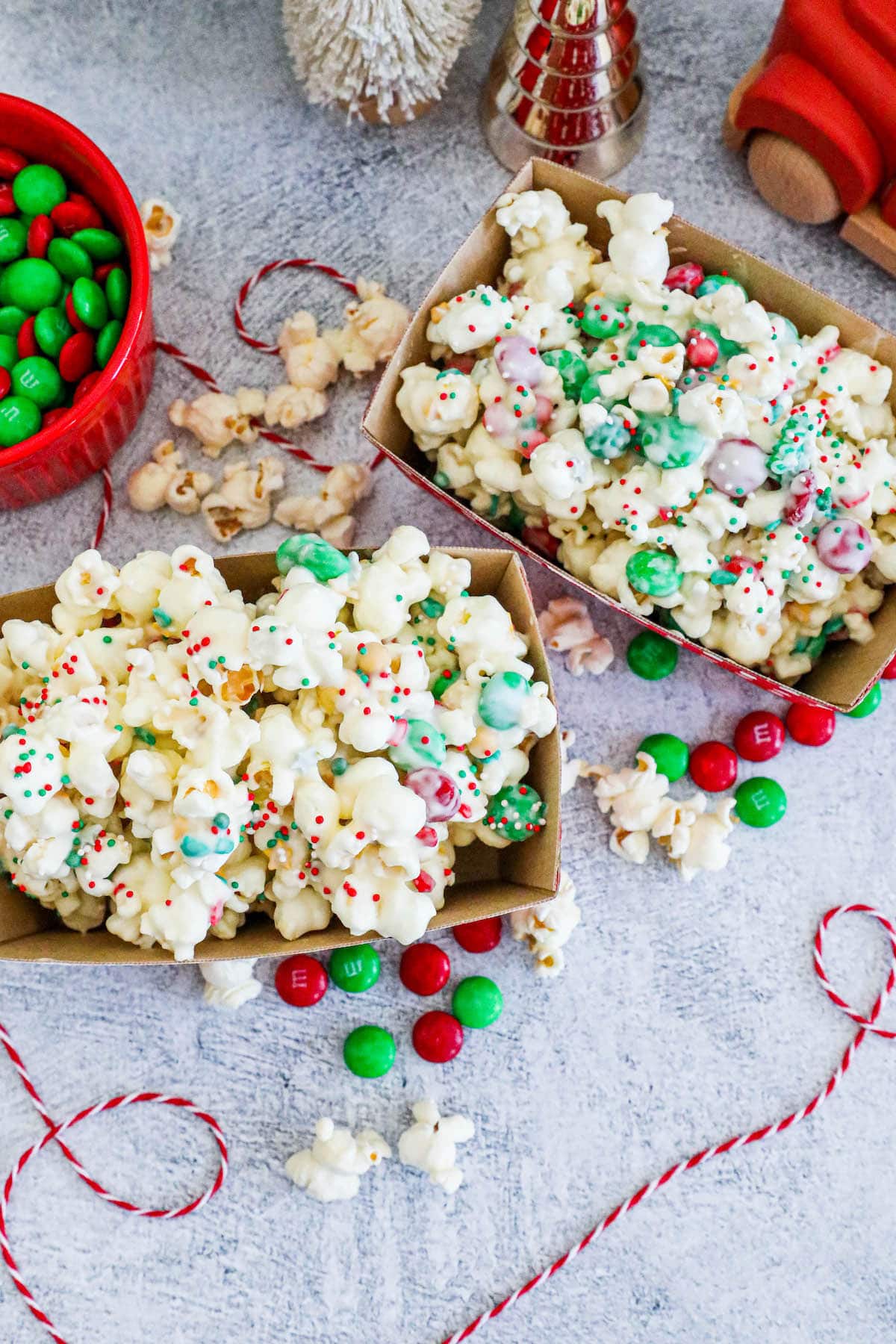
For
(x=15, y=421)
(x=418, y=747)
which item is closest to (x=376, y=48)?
(x=15, y=421)

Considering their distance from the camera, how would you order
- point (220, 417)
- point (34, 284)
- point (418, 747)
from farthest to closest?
point (220, 417), point (34, 284), point (418, 747)

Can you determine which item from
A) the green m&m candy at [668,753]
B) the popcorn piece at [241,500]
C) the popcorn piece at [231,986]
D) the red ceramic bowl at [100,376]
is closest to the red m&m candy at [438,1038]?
the popcorn piece at [231,986]

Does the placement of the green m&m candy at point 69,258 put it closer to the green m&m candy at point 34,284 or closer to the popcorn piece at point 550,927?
the green m&m candy at point 34,284

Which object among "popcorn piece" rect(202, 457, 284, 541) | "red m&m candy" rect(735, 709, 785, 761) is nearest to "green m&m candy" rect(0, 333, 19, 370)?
"popcorn piece" rect(202, 457, 284, 541)

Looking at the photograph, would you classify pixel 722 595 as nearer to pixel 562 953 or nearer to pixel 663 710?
pixel 663 710

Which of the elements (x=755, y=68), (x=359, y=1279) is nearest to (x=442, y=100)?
(x=755, y=68)

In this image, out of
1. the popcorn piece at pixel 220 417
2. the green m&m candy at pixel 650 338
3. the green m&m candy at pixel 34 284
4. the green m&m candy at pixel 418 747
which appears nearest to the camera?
the green m&m candy at pixel 418 747

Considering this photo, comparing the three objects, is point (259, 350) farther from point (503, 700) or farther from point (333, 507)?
point (503, 700)

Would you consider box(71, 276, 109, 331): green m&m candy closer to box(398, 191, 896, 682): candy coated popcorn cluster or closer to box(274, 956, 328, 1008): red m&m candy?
box(398, 191, 896, 682): candy coated popcorn cluster
